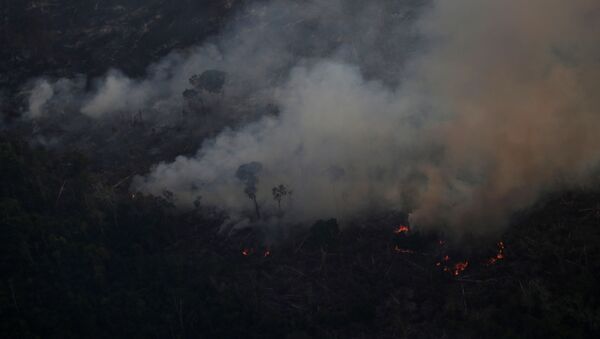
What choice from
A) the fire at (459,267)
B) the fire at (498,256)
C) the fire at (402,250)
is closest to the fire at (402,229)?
the fire at (402,250)

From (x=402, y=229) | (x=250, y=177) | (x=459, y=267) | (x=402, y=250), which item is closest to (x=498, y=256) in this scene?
(x=459, y=267)

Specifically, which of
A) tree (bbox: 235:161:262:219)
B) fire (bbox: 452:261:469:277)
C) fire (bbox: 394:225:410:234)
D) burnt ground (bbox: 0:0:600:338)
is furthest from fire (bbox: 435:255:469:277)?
tree (bbox: 235:161:262:219)

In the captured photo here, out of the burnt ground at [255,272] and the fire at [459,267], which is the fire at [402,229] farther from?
the fire at [459,267]

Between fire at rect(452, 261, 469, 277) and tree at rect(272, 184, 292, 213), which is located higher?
tree at rect(272, 184, 292, 213)

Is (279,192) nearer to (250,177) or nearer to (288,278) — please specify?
(250,177)

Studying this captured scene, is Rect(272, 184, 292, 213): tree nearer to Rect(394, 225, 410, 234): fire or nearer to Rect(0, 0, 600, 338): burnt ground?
Rect(0, 0, 600, 338): burnt ground

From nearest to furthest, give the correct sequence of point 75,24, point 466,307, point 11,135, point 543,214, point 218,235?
point 466,307
point 543,214
point 218,235
point 11,135
point 75,24

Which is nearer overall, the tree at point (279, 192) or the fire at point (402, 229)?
the fire at point (402, 229)

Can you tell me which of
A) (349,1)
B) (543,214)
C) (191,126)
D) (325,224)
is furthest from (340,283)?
(349,1)

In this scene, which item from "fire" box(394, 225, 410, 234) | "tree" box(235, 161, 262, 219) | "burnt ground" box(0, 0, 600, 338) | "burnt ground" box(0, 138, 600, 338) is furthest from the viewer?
"tree" box(235, 161, 262, 219)

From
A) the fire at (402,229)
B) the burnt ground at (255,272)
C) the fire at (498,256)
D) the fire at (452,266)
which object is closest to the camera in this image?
the burnt ground at (255,272)

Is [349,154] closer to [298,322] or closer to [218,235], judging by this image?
[218,235]
